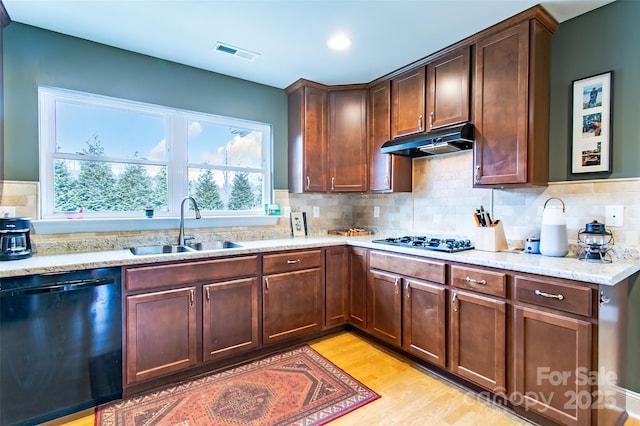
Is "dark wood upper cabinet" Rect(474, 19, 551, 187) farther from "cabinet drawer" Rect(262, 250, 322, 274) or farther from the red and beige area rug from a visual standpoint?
the red and beige area rug

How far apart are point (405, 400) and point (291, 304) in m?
1.14

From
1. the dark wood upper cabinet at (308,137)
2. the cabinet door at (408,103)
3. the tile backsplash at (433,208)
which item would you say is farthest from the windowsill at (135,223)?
the cabinet door at (408,103)

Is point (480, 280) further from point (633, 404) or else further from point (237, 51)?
point (237, 51)

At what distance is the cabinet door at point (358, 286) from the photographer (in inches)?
113

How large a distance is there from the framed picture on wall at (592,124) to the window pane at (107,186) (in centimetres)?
315

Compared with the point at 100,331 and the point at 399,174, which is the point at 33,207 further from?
the point at 399,174

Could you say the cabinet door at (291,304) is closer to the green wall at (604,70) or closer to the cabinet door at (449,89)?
the cabinet door at (449,89)

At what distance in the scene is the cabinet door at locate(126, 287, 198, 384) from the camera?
2.06m

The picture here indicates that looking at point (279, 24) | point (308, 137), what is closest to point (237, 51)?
point (279, 24)

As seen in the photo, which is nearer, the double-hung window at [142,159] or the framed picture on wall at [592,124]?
the framed picture on wall at [592,124]

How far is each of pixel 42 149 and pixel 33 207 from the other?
0.43 metres

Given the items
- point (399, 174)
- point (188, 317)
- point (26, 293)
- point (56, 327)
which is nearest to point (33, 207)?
point (26, 293)

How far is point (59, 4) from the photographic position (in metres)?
2.00

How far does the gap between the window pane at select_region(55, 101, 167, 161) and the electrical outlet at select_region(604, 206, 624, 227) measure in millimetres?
3299
